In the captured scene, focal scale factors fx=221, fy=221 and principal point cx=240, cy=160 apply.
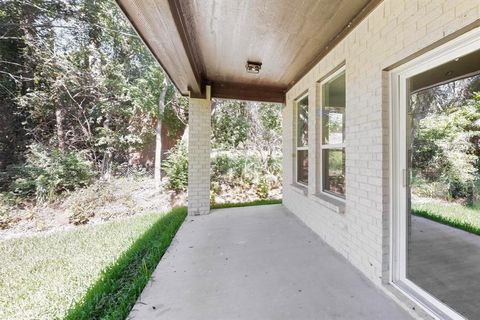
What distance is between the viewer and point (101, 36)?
24.2 feet

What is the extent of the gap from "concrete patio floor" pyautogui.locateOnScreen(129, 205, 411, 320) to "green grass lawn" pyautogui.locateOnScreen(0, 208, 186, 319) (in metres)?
0.28

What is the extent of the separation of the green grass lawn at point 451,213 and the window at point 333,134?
86 cm

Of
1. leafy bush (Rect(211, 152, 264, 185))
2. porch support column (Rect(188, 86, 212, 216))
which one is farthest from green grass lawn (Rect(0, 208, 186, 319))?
leafy bush (Rect(211, 152, 264, 185))

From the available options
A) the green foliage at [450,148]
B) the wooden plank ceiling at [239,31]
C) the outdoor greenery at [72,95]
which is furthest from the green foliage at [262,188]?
the green foliage at [450,148]

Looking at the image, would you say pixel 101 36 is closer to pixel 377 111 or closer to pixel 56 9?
pixel 56 9

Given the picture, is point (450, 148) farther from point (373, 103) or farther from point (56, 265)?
point (56, 265)

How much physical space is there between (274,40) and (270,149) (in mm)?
5448

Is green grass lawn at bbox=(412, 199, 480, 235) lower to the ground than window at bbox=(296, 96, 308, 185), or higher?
lower

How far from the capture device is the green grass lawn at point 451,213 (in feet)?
6.51

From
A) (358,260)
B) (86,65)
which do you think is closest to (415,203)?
(358,260)

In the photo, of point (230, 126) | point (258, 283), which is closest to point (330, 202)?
point (258, 283)

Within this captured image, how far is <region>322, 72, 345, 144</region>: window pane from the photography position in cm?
295

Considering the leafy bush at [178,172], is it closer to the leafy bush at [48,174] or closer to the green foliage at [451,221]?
the leafy bush at [48,174]

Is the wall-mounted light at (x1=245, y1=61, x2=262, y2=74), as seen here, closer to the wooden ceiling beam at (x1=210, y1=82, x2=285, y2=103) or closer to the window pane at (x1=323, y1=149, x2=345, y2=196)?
the wooden ceiling beam at (x1=210, y1=82, x2=285, y2=103)
